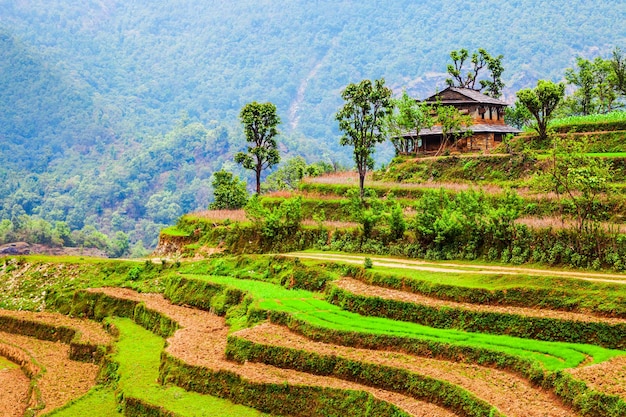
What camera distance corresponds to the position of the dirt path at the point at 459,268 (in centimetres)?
2719

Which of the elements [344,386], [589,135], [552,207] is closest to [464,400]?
[344,386]

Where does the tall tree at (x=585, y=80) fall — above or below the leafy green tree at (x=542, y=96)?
above

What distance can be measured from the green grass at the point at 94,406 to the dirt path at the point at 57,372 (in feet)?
2.73

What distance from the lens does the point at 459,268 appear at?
31.7 meters

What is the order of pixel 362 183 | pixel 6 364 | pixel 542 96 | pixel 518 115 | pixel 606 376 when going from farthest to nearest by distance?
pixel 518 115
pixel 542 96
pixel 362 183
pixel 6 364
pixel 606 376

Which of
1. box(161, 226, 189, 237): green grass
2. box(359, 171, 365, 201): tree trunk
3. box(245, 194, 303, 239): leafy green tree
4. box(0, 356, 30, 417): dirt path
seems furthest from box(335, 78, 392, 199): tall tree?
box(0, 356, 30, 417): dirt path

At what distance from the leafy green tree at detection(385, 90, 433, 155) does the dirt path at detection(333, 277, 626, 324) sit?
28.6m

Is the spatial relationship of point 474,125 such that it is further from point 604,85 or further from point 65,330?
point 65,330

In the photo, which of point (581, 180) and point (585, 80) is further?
point (585, 80)

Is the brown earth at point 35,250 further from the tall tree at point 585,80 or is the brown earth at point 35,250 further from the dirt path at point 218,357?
the dirt path at point 218,357

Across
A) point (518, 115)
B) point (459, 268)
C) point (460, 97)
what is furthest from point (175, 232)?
point (518, 115)

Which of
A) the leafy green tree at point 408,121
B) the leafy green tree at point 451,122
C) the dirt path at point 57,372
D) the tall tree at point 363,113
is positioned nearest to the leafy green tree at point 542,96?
the leafy green tree at point 451,122

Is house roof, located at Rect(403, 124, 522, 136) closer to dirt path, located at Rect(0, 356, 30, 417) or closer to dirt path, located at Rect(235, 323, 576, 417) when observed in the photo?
dirt path, located at Rect(235, 323, 576, 417)

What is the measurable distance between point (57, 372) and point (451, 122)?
36.4 m
